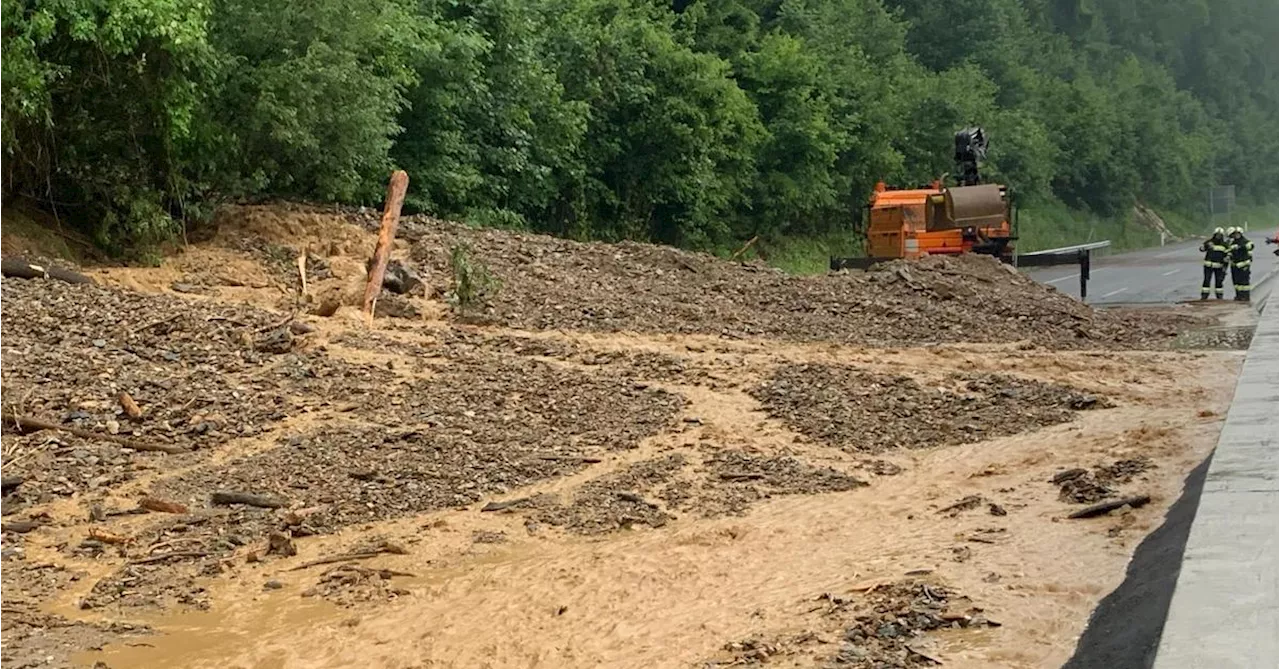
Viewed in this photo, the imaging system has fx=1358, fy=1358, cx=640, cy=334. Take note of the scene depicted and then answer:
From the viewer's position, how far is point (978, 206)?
2561 centimetres

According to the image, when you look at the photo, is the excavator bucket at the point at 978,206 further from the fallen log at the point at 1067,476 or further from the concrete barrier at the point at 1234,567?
the concrete barrier at the point at 1234,567

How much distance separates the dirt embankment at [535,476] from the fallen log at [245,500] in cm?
8

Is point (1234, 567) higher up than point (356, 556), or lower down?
higher up

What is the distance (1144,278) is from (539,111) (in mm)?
17435

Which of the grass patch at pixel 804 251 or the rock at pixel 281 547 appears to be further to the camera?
the grass patch at pixel 804 251

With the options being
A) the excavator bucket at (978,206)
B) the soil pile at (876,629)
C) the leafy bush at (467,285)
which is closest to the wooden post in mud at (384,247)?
the leafy bush at (467,285)

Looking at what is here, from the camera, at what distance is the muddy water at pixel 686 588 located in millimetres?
6918

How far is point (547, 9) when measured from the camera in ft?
94.3

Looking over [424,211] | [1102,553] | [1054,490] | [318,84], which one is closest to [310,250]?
[318,84]

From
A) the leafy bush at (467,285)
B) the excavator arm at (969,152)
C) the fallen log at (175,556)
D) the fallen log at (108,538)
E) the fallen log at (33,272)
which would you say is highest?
the excavator arm at (969,152)

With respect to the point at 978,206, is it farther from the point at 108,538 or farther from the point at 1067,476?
the point at 108,538

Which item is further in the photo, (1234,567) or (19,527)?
(19,527)

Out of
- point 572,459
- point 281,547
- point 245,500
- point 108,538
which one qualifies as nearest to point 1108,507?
point 572,459

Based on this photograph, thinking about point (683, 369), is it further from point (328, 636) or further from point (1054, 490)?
point (328, 636)
